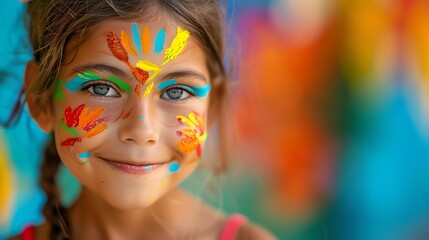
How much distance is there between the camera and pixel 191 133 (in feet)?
4.64

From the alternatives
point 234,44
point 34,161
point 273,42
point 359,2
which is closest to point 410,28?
point 359,2

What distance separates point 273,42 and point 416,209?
2.10ft

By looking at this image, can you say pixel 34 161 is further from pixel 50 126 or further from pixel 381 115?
pixel 381 115

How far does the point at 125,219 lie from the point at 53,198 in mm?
232

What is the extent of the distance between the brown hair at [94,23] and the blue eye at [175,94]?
0.35ft

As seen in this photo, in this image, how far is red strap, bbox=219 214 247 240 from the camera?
1.64 metres

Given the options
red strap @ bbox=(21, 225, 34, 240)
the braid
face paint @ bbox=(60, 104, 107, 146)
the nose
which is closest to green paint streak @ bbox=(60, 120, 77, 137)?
face paint @ bbox=(60, 104, 107, 146)

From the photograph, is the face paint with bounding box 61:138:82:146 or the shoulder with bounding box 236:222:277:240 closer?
the face paint with bounding box 61:138:82:146

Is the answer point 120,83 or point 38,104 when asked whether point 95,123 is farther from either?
point 38,104

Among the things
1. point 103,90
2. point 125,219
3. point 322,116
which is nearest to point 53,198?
point 125,219

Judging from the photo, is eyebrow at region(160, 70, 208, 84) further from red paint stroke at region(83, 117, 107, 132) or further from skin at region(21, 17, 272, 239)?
red paint stroke at region(83, 117, 107, 132)

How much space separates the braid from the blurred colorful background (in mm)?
140

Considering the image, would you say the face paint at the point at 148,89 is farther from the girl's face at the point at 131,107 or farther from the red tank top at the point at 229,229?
the red tank top at the point at 229,229

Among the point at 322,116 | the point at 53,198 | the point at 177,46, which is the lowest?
the point at 53,198
